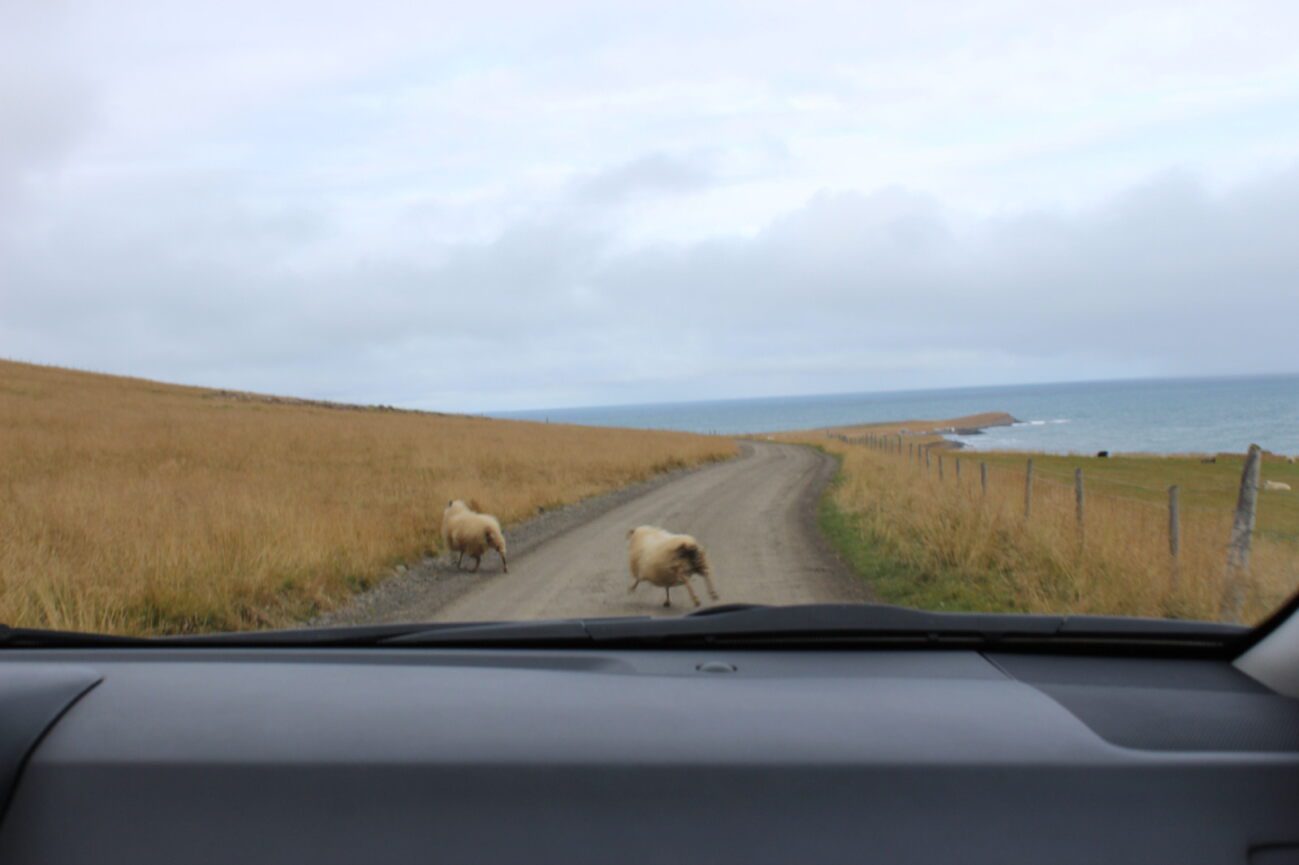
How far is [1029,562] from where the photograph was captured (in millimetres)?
10102

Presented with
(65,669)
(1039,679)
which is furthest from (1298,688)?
(65,669)

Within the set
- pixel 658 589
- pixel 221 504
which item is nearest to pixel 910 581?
pixel 658 589

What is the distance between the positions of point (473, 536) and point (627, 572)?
1.96 m

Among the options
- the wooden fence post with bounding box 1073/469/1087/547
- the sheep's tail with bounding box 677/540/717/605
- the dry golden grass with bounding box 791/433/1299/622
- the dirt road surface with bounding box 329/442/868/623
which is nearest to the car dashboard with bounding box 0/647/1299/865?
the dirt road surface with bounding box 329/442/868/623

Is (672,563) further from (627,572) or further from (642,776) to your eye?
(642,776)

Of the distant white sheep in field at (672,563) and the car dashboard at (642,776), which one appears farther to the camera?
the distant white sheep in field at (672,563)

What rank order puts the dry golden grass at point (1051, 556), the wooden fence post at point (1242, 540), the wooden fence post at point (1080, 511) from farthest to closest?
the wooden fence post at point (1080, 511)
the dry golden grass at point (1051, 556)
the wooden fence post at point (1242, 540)

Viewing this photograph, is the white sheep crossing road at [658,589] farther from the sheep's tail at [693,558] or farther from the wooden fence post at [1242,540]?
the wooden fence post at [1242,540]

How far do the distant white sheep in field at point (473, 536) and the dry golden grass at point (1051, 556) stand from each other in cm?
449

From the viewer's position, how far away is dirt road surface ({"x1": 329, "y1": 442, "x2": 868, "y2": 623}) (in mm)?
9703

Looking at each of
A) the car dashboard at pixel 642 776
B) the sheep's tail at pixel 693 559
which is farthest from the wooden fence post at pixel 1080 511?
the car dashboard at pixel 642 776

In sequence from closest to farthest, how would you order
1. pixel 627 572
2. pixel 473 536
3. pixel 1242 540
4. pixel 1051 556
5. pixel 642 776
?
pixel 642 776
pixel 1242 540
pixel 1051 556
pixel 627 572
pixel 473 536

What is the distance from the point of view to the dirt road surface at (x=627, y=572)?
9703 millimetres

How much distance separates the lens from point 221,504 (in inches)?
515
